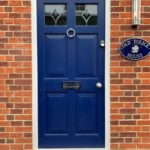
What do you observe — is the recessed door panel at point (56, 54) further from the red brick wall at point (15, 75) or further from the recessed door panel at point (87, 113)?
the recessed door panel at point (87, 113)

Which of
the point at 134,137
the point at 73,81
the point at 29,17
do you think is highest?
the point at 29,17

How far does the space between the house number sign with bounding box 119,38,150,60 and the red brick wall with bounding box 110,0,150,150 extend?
0.19 feet

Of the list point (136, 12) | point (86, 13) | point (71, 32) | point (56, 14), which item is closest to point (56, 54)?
point (71, 32)

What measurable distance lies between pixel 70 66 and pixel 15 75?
0.78 metres

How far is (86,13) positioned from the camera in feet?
17.1

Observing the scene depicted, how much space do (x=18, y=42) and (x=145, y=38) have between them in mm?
1743

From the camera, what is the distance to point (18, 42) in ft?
16.6

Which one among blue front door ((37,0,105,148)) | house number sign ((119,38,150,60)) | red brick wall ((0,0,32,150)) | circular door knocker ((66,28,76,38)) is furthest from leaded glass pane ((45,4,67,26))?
house number sign ((119,38,150,60))

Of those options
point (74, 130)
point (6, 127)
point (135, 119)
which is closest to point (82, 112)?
point (74, 130)

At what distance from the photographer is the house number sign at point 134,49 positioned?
5.06 meters

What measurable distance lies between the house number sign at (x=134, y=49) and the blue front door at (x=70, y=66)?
12.5 inches

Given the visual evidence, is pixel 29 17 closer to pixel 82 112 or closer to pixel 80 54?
pixel 80 54

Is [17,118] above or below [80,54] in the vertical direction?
below

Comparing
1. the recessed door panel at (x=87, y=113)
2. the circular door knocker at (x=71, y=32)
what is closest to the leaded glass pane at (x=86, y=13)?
the circular door knocker at (x=71, y=32)
